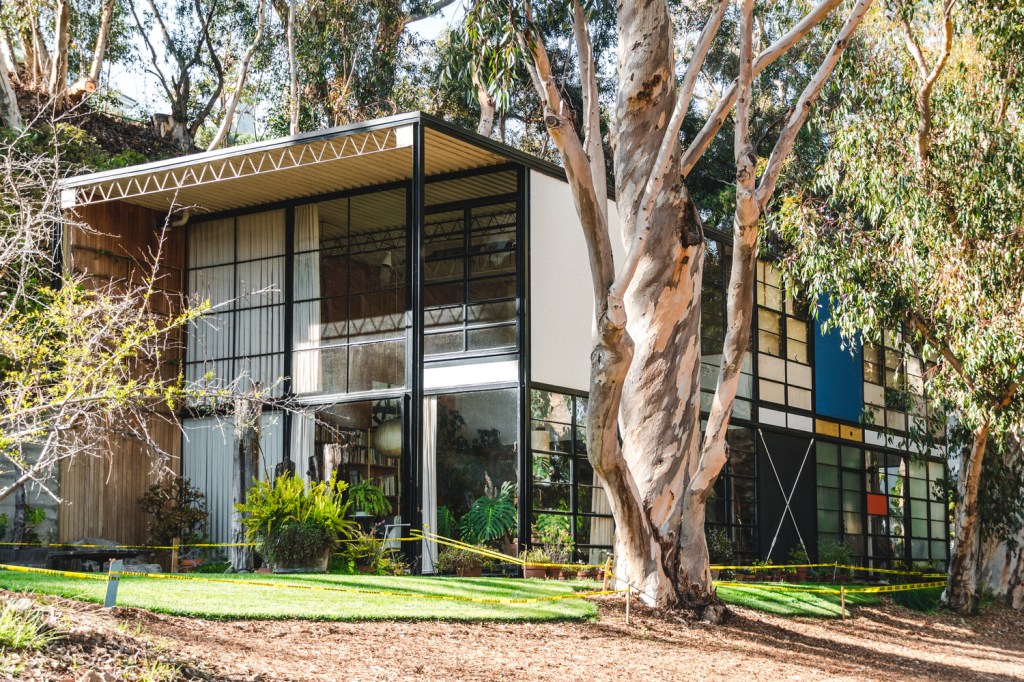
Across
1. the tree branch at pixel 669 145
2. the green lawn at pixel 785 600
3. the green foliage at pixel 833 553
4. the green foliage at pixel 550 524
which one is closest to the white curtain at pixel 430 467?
the green foliage at pixel 550 524

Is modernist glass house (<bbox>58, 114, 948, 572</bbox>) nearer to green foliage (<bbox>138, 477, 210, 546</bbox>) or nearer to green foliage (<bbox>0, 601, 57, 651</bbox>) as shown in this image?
green foliage (<bbox>138, 477, 210, 546</bbox>)

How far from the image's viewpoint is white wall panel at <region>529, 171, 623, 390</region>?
1556 cm

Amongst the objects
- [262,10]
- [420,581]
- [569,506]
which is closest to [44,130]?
[262,10]

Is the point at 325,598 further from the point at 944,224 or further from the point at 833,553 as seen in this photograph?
the point at 833,553

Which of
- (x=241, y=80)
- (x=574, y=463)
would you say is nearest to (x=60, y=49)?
(x=241, y=80)

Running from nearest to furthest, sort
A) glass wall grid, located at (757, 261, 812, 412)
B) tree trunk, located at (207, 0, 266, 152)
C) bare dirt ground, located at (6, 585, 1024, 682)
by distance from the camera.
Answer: bare dirt ground, located at (6, 585, 1024, 682) → glass wall grid, located at (757, 261, 812, 412) → tree trunk, located at (207, 0, 266, 152)

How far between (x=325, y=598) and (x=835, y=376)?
14.7m

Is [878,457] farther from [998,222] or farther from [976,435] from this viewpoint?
[998,222]

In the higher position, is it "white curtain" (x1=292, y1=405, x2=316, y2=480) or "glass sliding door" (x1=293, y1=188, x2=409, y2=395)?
"glass sliding door" (x1=293, y1=188, x2=409, y2=395)

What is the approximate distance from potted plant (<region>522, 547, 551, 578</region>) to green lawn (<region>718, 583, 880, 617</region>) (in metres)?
2.19

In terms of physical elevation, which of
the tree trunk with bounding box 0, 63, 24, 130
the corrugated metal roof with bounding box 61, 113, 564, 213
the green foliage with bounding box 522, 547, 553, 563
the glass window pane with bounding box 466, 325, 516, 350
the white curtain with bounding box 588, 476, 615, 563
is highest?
the tree trunk with bounding box 0, 63, 24, 130

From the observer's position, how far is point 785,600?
529 inches

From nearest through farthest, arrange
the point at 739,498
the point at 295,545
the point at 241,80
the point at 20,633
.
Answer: the point at 20,633 < the point at 295,545 < the point at 739,498 < the point at 241,80

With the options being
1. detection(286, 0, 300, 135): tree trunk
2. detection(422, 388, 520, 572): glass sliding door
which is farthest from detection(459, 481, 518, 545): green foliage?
detection(286, 0, 300, 135): tree trunk
